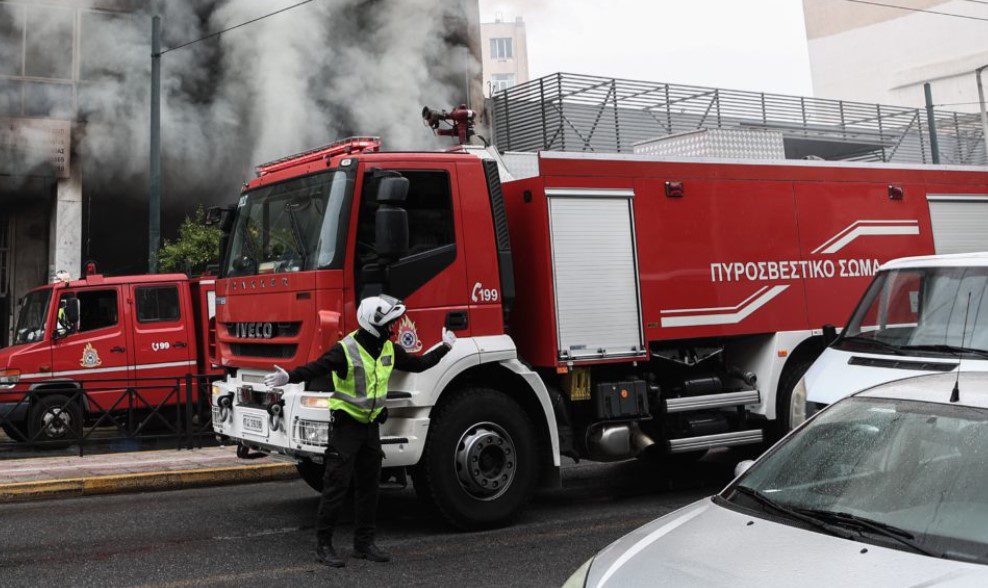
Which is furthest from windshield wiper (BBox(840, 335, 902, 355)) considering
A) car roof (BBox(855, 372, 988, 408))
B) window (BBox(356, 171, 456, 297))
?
window (BBox(356, 171, 456, 297))

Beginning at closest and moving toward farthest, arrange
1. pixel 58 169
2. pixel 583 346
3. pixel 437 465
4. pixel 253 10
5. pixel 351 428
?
1. pixel 351 428
2. pixel 437 465
3. pixel 583 346
4. pixel 58 169
5. pixel 253 10

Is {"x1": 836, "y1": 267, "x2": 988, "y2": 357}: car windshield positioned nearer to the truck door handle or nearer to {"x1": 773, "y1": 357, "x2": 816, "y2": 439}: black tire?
{"x1": 773, "y1": 357, "x2": 816, "y2": 439}: black tire

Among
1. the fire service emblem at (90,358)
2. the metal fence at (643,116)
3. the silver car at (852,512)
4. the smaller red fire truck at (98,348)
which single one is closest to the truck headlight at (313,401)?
the silver car at (852,512)

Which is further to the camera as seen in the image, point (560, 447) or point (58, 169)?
point (58, 169)

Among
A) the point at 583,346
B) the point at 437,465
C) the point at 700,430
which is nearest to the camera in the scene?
the point at 437,465

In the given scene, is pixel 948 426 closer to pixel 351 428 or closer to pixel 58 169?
pixel 351 428

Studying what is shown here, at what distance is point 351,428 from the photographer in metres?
5.55

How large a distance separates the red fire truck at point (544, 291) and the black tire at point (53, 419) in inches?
210

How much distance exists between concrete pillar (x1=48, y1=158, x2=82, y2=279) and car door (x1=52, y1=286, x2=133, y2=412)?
25.8 feet

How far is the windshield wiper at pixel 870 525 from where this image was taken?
269 cm

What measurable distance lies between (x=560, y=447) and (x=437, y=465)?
121cm

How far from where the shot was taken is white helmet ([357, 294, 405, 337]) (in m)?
5.52

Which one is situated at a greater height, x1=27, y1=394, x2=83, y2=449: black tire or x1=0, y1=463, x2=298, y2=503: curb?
x1=27, y1=394, x2=83, y2=449: black tire

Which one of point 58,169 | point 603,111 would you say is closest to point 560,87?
point 603,111
